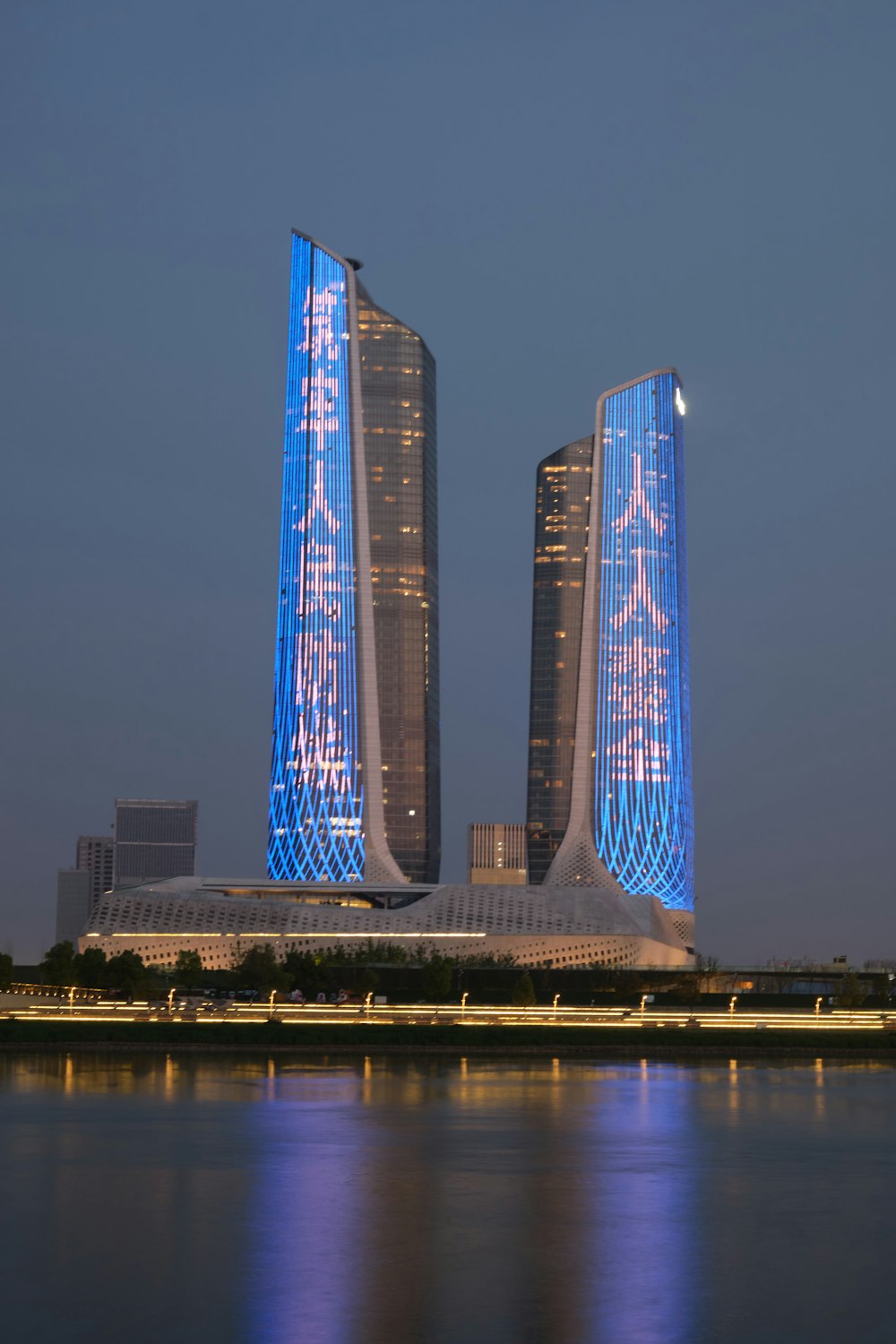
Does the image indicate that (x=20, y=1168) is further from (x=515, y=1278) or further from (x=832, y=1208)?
(x=832, y=1208)

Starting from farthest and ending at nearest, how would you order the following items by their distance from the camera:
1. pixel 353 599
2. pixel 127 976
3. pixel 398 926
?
pixel 353 599 < pixel 398 926 < pixel 127 976

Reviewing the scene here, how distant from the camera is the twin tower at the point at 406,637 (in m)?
149

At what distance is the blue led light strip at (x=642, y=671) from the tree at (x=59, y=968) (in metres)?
77.3

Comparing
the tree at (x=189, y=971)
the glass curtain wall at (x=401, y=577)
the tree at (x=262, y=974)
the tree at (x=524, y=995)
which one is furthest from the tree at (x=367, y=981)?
the glass curtain wall at (x=401, y=577)

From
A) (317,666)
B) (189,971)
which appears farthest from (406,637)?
(189,971)

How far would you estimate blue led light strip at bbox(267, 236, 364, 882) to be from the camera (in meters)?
148

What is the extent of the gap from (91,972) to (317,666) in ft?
200

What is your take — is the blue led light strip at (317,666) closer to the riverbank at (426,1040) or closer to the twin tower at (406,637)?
the twin tower at (406,637)

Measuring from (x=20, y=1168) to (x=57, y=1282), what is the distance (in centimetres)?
885

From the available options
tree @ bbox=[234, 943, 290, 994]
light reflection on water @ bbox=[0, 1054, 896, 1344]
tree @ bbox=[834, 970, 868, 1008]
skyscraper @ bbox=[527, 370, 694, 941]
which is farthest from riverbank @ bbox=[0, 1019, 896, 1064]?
skyscraper @ bbox=[527, 370, 694, 941]

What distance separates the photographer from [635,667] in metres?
163

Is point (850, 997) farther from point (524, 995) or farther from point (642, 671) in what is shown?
point (642, 671)

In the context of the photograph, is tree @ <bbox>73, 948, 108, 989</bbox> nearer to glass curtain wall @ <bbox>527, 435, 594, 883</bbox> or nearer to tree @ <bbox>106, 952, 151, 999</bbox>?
tree @ <bbox>106, 952, 151, 999</bbox>

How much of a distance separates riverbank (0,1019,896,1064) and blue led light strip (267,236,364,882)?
8893 cm
